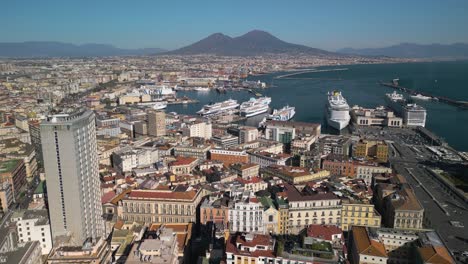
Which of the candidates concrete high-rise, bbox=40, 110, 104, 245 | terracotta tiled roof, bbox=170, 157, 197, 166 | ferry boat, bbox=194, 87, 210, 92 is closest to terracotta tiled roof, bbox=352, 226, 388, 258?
concrete high-rise, bbox=40, 110, 104, 245

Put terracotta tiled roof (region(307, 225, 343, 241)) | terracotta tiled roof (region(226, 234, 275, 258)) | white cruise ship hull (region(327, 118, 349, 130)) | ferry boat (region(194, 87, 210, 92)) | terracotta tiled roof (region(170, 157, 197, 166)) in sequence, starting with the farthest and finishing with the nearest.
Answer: ferry boat (region(194, 87, 210, 92)), white cruise ship hull (region(327, 118, 349, 130)), terracotta tiled roof (region(170, 157, 197, 166)), terracotta tiled roof (region(307, 225, 343, 241)), terracotta tiled roof (region(226, 234, 275, 258))

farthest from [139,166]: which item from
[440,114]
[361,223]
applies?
[440,114]

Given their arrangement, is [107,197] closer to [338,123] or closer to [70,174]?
[70,174]

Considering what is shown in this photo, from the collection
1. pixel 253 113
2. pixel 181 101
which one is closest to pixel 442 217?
pixel 253 113

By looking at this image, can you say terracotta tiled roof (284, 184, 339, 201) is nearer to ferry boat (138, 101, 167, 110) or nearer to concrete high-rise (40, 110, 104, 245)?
concrete high-rise (40, 110, 104, 245)

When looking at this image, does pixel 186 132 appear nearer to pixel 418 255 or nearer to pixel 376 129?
pixel 376 129

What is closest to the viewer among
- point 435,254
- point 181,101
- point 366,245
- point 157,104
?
point 435,254

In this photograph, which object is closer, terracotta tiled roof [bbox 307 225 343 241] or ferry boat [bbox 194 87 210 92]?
terracotta tiled roof [bbox 307 225 343 241]
